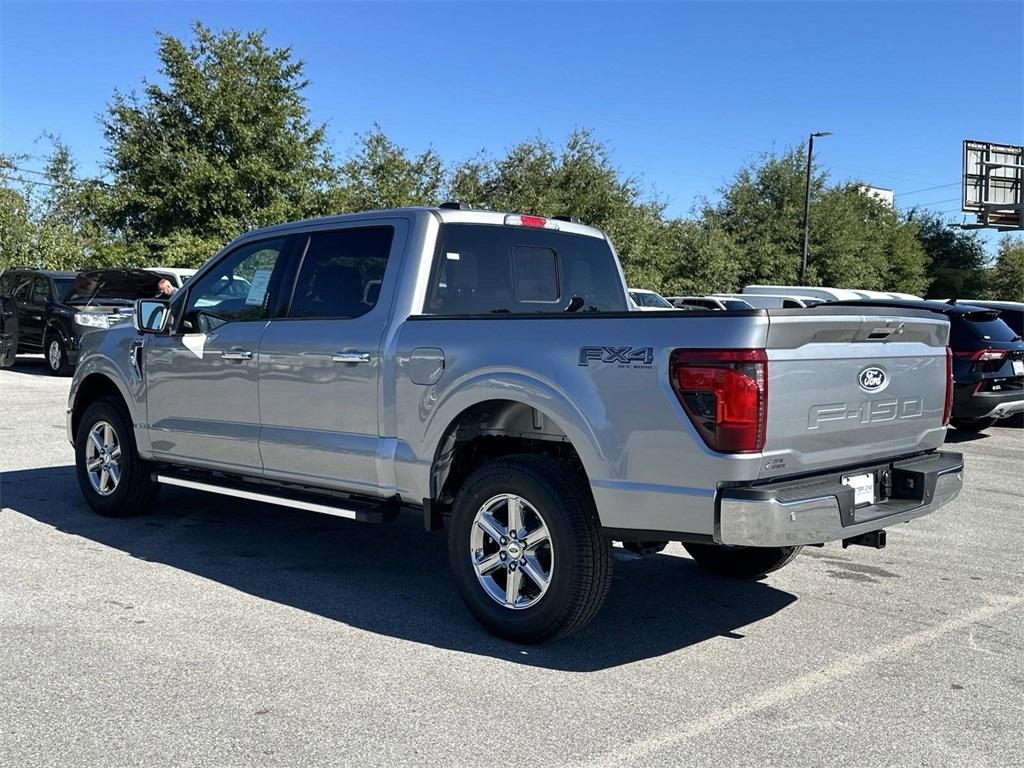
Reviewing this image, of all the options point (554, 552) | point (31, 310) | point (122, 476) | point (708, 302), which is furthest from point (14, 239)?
point (554, 552)

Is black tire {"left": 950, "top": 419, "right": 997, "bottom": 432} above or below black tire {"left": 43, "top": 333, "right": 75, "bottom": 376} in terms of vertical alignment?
below

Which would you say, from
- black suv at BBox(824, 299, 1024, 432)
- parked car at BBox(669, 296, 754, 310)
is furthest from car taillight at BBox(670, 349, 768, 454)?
parked car at BBox(669, 296, 754, 310)

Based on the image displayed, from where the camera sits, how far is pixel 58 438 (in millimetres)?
10656

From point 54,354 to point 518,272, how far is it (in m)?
14.5

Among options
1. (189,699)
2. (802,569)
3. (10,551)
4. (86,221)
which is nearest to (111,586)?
(10,551)

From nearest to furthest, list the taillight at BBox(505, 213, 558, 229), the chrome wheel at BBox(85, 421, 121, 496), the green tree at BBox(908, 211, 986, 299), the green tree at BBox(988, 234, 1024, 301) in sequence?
the taillight at BBox(505, 213, 558, 229) < the chrome wheel at BBox(85, 421, 121, 496) < the green tree at BBox(908, 211, 986, 299) < the green tree at BBox(988, 234, 1024, 301)

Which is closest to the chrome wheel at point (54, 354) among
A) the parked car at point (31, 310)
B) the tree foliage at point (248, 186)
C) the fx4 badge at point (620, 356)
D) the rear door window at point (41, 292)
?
the parked car at point (31, 310)

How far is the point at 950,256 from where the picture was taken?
56156 mm

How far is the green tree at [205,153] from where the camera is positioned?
2675 centimetres

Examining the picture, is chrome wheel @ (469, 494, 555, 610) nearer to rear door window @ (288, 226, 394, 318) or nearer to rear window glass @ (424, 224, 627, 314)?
rear window glass @ (424, 224, 627, 314)

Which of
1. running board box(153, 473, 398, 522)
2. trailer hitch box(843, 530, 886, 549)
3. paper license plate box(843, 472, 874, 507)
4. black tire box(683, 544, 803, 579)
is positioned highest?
paper license plate box(843, 472, 874, 507)

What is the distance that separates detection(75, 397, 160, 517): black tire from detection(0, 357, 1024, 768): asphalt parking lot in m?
0.18

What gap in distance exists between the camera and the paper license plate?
4.35 m

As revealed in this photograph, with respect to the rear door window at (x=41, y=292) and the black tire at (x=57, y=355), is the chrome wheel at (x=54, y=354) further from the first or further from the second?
the rear door window at (x=41, y=292)
